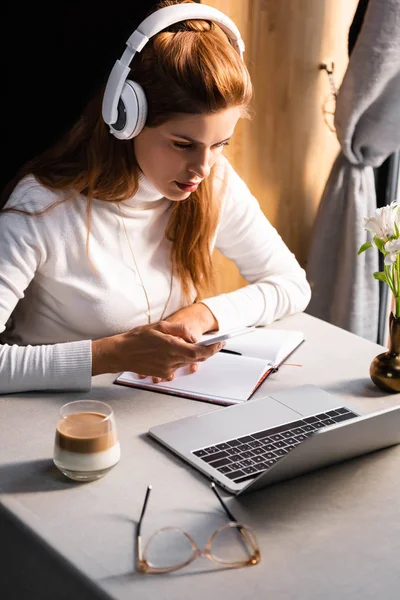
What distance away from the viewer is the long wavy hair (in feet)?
4.83

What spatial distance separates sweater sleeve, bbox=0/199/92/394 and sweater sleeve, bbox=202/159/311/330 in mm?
385

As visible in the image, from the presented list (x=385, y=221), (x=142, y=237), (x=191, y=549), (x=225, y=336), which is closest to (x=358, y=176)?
(x=142, y=237)

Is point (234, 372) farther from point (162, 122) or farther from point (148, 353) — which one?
point (162, 122)

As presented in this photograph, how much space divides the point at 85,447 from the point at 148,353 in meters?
0.34

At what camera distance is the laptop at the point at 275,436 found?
3.64 ft

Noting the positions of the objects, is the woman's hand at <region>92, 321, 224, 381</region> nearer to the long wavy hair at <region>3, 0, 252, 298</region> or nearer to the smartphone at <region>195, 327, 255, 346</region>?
the smartphone at <region>195, 327, 255, 346</region>

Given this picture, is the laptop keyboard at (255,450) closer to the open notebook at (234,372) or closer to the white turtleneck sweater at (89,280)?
the open notebook at (234,372)

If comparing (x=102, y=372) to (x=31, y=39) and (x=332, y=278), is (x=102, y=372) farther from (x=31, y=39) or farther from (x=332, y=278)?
(x=332, y=278)

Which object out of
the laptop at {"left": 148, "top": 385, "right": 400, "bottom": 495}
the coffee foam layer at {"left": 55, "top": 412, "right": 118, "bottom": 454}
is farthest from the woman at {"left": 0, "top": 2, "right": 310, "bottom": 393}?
the coffee foam layer at {"left": 55, "top": 412, "right": 118, "bottom": 454}

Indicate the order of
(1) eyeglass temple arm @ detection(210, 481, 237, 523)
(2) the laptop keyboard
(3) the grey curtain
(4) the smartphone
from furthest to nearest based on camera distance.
A: (3) the grey curtain
(4) the smartphone
(2) the laptop keyboard
(1) eyeglass temple arm @ detection(210, 481, 237, 523)

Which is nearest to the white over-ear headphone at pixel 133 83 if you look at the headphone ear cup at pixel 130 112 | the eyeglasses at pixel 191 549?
the headphone ear cup at pixel 130 112

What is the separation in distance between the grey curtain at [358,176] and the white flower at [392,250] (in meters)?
1.04

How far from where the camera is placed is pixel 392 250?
1.38 metres

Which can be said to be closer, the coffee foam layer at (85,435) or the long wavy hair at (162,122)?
the coffee foam layer at (85,435)
